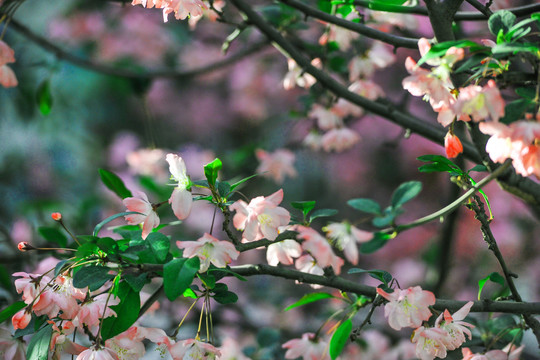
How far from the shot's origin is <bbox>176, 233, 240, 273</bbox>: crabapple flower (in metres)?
0.65

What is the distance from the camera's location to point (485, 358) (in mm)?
730

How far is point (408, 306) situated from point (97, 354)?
377 millimetres

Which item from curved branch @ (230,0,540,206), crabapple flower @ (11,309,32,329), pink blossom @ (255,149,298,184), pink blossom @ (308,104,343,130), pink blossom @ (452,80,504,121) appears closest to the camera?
pink blossom @ (452,80,504,121)

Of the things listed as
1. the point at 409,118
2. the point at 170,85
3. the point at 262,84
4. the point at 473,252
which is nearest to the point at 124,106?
the point at 170,85

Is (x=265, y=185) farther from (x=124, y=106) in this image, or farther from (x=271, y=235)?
(x=271, y=235)

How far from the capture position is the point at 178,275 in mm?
614

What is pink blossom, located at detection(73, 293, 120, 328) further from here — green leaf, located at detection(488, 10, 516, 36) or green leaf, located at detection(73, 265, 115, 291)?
green leaf, located at detection(488, 10, 516, 36)

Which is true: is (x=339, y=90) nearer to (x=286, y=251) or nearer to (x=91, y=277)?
(x=286, y=251)

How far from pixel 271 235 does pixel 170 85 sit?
2114 millimetres

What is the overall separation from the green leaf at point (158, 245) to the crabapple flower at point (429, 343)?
1.08 feet

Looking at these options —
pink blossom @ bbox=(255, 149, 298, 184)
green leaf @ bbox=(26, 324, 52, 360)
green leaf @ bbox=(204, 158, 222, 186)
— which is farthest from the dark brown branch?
pink blossom @ bbox=(255, 149, 298, 184)

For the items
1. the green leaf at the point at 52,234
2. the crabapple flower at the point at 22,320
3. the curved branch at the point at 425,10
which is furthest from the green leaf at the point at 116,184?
Answer: the curved branch at the point at 425,10

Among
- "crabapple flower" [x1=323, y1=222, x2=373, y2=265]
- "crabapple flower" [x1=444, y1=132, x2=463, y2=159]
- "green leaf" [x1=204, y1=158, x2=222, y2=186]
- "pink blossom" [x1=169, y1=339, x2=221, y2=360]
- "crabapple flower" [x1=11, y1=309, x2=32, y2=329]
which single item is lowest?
"pink blossom" [x1=169, y1=339, x2=221, y2=360]

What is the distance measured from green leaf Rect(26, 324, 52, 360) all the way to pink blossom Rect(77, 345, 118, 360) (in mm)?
38
